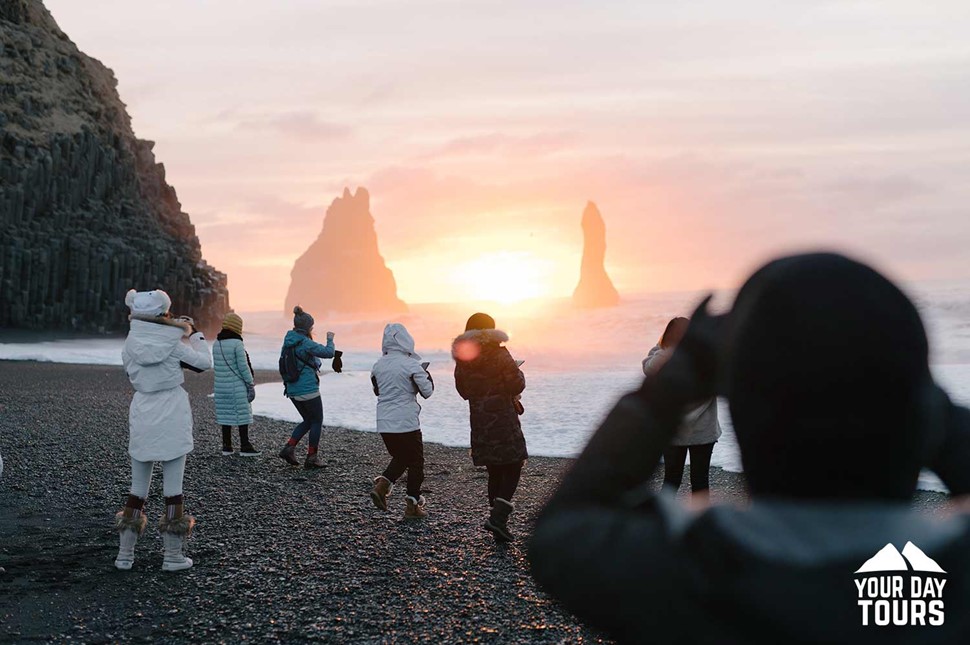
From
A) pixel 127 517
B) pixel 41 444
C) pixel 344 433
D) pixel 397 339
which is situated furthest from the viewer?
pixel 344 433

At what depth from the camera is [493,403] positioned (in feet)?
26.9

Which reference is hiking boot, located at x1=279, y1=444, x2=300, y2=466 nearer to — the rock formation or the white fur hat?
the white fur hat

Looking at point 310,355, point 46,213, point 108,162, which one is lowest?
point 310,355

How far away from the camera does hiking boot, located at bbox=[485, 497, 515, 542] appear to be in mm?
8164

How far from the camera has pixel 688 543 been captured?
1.09 m

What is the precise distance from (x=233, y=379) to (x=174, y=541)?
19.8 ft

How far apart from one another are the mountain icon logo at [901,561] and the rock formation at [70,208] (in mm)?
63179

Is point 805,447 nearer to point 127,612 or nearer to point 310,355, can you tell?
point 127,612

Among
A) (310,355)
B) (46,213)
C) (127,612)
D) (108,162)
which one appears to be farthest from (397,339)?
(108,162)

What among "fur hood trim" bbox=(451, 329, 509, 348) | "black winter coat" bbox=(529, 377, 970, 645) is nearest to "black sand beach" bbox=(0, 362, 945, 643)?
"fur hood trim" bbox=(451, 329, 509, 348)

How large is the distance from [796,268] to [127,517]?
7.54m

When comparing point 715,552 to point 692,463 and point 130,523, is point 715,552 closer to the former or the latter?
point 130,523

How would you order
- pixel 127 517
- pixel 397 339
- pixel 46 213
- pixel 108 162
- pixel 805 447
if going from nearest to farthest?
pixel 805 447 → pixel 127 517 → pixel 397 339 → pixel 46 213 → pixel 108 162

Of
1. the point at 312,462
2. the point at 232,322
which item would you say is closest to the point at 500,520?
the point at 312,462
